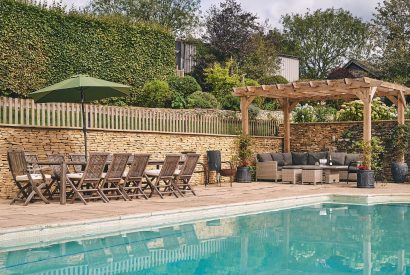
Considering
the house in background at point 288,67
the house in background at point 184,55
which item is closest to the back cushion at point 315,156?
the house in background at point 184,55

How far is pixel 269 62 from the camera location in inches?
1216

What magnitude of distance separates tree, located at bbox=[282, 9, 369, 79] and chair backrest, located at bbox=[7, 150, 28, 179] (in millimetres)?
42938

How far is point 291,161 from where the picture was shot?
58.5ft

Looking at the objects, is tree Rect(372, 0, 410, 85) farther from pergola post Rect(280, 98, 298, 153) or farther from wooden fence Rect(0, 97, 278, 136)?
wooden fence Rect(0, 97, 278, 136)

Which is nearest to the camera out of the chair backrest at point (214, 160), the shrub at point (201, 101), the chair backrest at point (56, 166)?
the chair backrest at point (56, 166)

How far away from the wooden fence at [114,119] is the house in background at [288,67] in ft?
60.2

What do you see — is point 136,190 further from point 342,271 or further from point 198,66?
point 198,66

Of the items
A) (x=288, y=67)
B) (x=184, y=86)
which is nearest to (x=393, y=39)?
(x=288, y=67)

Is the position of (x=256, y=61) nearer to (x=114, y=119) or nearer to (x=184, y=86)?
(x=184, y=86)

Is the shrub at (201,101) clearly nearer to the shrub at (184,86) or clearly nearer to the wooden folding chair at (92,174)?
the shrub at (184,86)

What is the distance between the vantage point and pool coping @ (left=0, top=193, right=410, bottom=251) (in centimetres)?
687

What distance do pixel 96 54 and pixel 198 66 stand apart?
35.3 ft

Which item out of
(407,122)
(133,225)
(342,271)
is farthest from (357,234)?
(407,122)

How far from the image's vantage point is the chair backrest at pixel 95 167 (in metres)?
9.72
